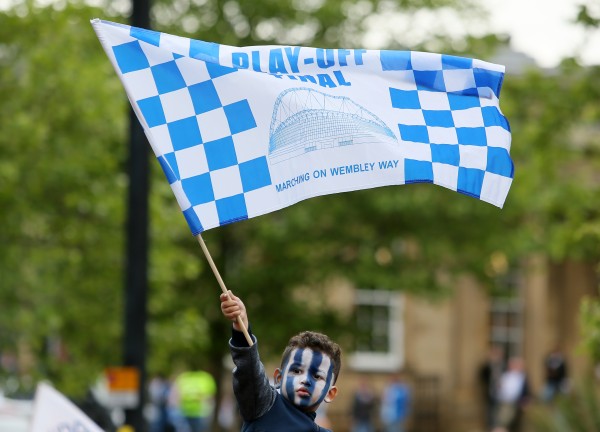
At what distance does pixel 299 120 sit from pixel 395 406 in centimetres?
2618

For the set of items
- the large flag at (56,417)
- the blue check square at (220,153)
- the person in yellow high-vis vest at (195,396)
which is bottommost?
the large flag at (56,417)

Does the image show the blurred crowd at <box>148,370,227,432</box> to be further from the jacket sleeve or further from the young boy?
the jacket sleeve

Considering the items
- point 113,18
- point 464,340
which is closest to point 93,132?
point 113,18

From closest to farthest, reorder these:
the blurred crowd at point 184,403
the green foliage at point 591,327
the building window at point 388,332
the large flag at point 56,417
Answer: the large flag at point 56,417 < the green foliage at point 591,327 < the blurred crowd at point 184,403 < the building window at point 388,332

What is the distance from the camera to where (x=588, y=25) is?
1527 cm

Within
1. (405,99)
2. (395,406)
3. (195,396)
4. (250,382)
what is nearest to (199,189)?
(405,99)

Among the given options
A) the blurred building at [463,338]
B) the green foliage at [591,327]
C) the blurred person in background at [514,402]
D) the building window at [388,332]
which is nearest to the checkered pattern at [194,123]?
the green foliage at [591,327]

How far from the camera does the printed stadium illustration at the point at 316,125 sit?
24.2ft

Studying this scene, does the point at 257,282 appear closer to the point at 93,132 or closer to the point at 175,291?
the point at 175,291

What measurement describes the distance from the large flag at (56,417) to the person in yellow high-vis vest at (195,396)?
15.9m

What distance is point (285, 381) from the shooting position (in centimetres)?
629

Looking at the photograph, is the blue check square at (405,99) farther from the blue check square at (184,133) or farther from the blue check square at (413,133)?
the blue check square at (184,133)

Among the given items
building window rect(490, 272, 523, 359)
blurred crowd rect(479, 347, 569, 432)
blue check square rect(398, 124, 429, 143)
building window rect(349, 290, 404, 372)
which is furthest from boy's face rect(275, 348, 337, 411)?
building window rect(490, 272, 523, 359)

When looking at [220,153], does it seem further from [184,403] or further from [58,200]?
[184,403]
